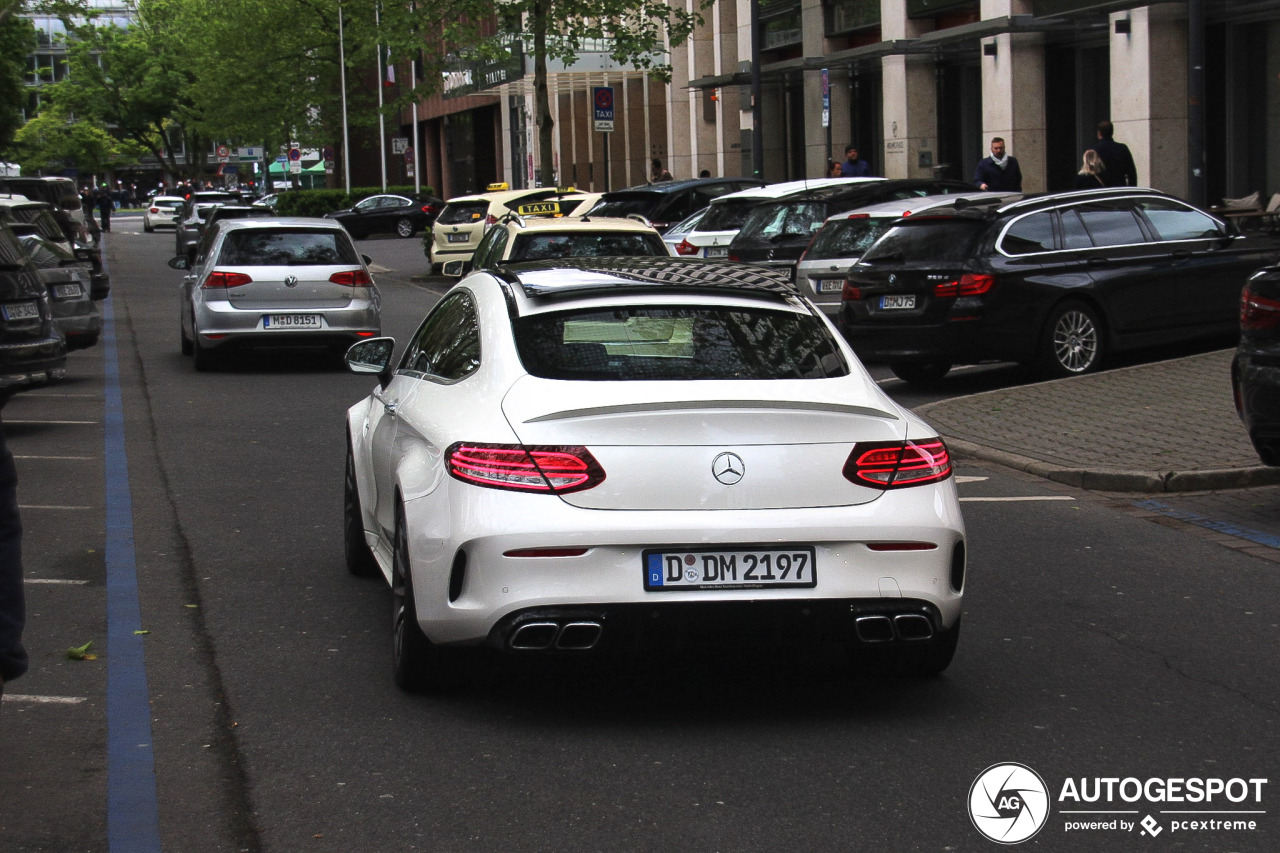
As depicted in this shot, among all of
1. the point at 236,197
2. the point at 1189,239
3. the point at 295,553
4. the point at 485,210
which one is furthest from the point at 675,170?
the point at 295,553

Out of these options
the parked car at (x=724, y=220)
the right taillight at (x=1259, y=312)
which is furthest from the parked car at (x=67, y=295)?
the right taillight at (x=1259, y=312)

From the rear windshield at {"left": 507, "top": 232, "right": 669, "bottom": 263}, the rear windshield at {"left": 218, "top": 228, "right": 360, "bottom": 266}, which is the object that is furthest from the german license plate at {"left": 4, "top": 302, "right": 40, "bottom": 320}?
the rear windshield at {"left": 218, "top": 228, "right": 360, "bottom": 266}

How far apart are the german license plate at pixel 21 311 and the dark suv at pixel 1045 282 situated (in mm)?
6440

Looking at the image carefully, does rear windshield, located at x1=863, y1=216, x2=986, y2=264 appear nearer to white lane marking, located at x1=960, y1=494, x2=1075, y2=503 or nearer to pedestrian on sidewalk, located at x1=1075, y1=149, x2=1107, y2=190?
white lane marking, located at x1=960, y1=494, x2=1075, y2=503

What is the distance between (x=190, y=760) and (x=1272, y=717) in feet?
10.9

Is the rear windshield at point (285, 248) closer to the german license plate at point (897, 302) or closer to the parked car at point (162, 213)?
the german license plate at point (897, 302)

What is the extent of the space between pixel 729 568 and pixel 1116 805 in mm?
1285

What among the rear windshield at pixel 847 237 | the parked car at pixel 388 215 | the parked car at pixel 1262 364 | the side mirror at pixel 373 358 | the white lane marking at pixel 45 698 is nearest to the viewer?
the white lane marking at pixel 45 698

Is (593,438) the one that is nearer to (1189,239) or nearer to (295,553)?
(295,553)

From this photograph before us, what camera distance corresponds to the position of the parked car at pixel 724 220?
825 inches

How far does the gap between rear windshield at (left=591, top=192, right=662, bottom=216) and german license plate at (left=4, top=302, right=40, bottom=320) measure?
14.2m

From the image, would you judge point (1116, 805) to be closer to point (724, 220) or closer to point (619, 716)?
point (619, 716)

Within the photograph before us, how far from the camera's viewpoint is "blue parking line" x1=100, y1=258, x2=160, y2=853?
4.52m

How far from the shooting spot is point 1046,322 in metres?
14.0
